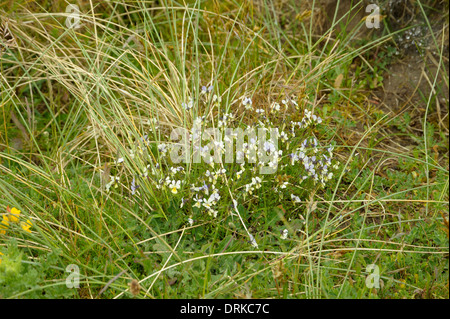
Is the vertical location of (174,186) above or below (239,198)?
above

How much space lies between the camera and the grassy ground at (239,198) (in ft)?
6.54

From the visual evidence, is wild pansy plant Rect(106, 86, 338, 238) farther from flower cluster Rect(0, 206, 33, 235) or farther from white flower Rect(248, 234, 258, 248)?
flower cluster Rect(0, 206, 33, 235)

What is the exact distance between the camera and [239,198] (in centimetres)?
235

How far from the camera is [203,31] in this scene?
136 inches

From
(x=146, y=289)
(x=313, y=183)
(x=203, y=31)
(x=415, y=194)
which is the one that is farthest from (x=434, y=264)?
(x=203, y=31)

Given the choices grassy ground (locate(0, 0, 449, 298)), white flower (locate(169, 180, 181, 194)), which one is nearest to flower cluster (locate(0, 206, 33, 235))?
grassy ground (locate(0, 0, 449, 298))

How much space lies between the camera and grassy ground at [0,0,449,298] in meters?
1.99

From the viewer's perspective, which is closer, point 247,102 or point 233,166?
point 233,166

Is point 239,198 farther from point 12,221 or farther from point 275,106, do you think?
point 12,221

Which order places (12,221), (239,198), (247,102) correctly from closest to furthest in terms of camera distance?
(12,221) < (239,198) < (247,102)
